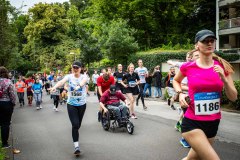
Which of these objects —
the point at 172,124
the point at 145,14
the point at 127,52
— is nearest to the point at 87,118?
the point at 172,124

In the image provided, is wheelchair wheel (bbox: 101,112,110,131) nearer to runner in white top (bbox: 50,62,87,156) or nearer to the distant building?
runner in white top (bbox: 50,62,87,156)

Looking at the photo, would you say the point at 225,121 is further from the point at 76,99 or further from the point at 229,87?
the point at 229,87

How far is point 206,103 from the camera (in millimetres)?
3771

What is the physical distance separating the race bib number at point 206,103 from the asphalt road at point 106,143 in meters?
3.29

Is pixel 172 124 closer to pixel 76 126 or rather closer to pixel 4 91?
pixel 76 126

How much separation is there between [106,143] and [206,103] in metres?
5.02

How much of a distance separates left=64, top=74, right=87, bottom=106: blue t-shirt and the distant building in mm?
28159

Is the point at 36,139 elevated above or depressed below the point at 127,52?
below

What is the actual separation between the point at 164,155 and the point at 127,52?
2477 centimetres

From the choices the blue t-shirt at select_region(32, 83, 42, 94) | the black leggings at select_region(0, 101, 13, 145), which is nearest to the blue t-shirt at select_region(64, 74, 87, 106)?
the black leggings at select_region(0, 101, 13, 145)

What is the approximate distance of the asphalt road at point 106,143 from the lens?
23.8ft

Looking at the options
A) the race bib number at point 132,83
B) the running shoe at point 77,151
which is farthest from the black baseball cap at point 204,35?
the race bib number at point 132,83

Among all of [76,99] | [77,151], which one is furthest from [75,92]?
[77,151]

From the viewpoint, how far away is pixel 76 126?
23.3 feet
